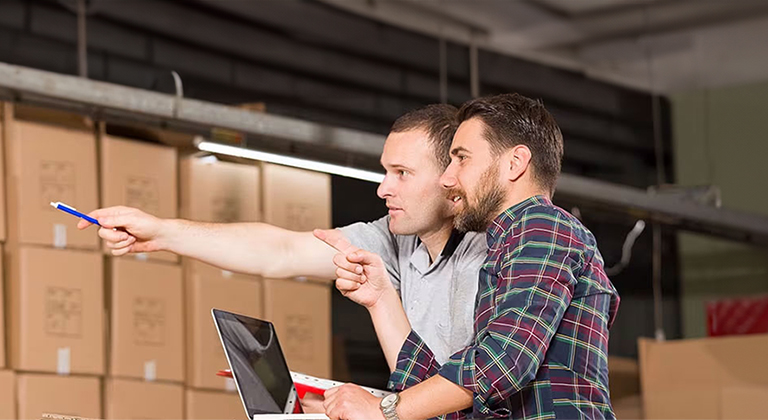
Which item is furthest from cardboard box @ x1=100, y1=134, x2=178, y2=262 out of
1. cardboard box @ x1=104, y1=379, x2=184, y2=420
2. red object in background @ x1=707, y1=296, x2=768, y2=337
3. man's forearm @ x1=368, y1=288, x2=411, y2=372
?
red object in background @ x1=707, y1=296, x2=768, y2=337

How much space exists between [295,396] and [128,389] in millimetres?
2394

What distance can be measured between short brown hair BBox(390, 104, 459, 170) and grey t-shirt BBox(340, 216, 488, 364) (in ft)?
0.68

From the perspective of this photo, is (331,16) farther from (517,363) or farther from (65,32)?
(517,363)

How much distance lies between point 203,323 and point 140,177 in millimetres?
702

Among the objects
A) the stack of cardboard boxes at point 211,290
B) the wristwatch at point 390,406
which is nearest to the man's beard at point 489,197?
the wristwatch at point 390,406

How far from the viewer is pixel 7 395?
4.24m

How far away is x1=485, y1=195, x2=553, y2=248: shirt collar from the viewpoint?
2.18 meters

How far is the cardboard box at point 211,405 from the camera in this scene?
16.0ft

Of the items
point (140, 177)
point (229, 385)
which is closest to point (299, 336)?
point (229, 385)

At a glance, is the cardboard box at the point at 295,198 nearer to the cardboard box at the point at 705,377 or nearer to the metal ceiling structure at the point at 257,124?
the metal ceiling structure at the point at 257,124

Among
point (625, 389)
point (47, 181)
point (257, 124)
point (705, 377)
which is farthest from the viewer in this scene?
point (625, 389)

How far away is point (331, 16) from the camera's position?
20.8ft

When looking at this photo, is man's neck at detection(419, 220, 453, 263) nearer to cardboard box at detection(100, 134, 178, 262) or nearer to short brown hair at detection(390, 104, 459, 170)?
short brown hair at detection(390, 104, 459, 170)

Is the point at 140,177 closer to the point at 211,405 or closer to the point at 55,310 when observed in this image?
the point at 55,310
